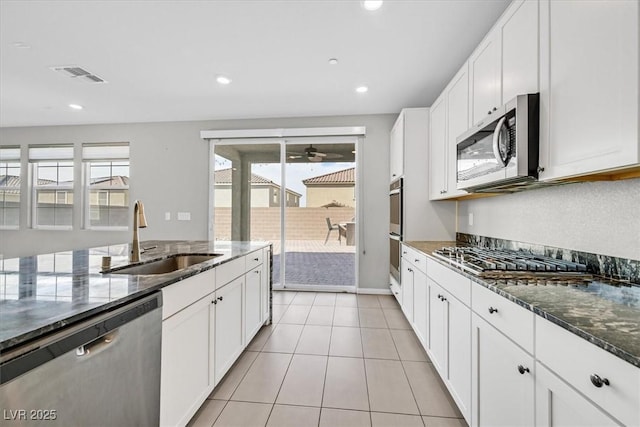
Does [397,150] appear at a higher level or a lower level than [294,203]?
higher

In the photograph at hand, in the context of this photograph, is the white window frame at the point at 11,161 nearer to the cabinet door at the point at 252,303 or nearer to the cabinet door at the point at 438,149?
the cabinet door at the point at 252,303

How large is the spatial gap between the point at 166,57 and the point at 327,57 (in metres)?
1.54

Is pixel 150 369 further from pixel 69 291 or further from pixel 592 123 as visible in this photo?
pixel 592 123

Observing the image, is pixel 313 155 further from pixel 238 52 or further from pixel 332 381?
pixel 332 381

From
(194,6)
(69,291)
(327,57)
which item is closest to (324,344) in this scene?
(69,291)

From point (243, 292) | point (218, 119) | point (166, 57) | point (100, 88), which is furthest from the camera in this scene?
point (218, 119)

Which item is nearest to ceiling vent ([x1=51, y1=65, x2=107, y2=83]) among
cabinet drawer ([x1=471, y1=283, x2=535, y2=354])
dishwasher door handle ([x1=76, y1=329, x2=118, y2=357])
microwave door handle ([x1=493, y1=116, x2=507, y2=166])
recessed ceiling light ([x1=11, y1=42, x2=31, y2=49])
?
recessed ceiling light ([x1=11, y1=42, x2=31, y2=49])

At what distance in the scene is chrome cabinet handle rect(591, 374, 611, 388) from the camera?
0.72 m

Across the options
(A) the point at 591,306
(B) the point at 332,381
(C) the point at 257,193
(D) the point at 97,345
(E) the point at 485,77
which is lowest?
(B) the point at 332,381

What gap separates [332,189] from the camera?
4.58 meters

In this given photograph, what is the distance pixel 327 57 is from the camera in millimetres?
2846

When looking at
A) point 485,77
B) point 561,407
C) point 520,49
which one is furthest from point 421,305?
point 520,49

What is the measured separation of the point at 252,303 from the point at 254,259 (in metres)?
0.38

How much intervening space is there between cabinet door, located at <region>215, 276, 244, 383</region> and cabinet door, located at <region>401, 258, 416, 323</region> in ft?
5.16
